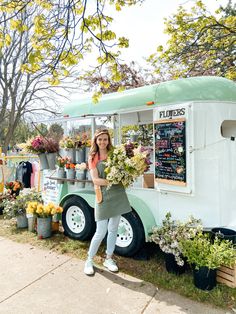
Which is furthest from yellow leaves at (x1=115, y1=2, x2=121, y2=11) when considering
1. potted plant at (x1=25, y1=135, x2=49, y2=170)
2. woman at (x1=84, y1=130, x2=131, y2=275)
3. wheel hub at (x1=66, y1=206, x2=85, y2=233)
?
wheel hub at (x1=66, y1=206, x2=85, y2=233)

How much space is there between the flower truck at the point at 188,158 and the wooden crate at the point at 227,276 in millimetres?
544

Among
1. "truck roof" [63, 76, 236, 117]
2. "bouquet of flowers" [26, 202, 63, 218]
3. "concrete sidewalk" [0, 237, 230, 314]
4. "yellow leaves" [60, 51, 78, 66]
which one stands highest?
"yellow leaves" [60, 51, 78, 66]

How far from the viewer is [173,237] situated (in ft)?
10.8

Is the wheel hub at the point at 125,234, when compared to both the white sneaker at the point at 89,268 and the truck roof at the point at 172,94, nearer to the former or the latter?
the white sneaker at the point at 89,268

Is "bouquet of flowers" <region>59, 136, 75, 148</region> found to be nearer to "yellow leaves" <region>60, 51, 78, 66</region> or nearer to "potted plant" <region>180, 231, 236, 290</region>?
"yellow leaves" <region>60, 51, 78, 66</region>

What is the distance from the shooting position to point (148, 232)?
3.68 m

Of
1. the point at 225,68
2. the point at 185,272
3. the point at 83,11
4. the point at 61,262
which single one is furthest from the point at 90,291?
the point at 225,68

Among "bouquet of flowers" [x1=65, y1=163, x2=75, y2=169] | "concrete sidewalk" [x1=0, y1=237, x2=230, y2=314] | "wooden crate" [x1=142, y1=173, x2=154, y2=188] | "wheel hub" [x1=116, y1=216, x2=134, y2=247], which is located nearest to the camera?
"concrete sidewalk" [x1=0, y1=237, x2=230, y2=314]

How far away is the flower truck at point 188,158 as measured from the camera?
11.2 ft

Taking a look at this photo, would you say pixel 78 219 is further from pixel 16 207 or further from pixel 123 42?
pixel 123 42

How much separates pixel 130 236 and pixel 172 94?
224cm

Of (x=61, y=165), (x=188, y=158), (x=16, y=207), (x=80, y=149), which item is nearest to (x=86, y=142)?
(x=80, y=149)

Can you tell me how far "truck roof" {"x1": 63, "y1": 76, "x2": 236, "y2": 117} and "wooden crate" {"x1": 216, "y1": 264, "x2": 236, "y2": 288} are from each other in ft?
7.21

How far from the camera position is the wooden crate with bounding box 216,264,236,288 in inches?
120
